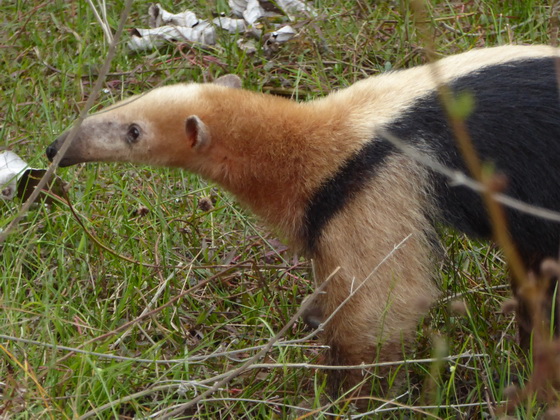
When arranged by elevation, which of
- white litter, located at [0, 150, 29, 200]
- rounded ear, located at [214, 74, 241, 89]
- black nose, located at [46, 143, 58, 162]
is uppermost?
rounded ear, located at [214, 74, 241, 89]

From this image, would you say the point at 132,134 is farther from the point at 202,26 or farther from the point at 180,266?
the point at 202,26

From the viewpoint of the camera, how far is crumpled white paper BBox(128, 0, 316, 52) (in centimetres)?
784

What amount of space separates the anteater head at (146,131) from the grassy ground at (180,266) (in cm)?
66

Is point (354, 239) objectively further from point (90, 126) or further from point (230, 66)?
point (230, 66)

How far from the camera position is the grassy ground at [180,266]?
4.63 m

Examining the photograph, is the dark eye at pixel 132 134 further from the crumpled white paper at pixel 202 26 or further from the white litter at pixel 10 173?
the crumpled white paper at pixel 202 26

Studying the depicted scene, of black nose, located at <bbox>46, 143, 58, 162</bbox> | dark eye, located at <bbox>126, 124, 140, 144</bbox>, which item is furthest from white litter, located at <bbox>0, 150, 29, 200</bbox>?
dark eye, located at <bbox>126, 124, 140, 144</bbox>

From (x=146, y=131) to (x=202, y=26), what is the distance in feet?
10.3

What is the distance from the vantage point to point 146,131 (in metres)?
5.01

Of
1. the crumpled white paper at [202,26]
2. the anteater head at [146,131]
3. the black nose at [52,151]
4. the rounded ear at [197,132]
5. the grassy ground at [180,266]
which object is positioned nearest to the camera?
the grassy ground at [180,266]

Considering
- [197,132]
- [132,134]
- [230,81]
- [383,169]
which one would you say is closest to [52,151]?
[132,134]

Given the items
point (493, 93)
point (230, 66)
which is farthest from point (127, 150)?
point (230, 66)

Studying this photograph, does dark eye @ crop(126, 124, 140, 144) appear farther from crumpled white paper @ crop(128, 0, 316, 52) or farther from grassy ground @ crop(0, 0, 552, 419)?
crumpled white paper @ crop(128, 0, 316, 52)

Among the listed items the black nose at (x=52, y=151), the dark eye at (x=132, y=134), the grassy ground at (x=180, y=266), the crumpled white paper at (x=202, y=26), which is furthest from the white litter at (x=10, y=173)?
the crumpled white paper at (x=202, y=26)
